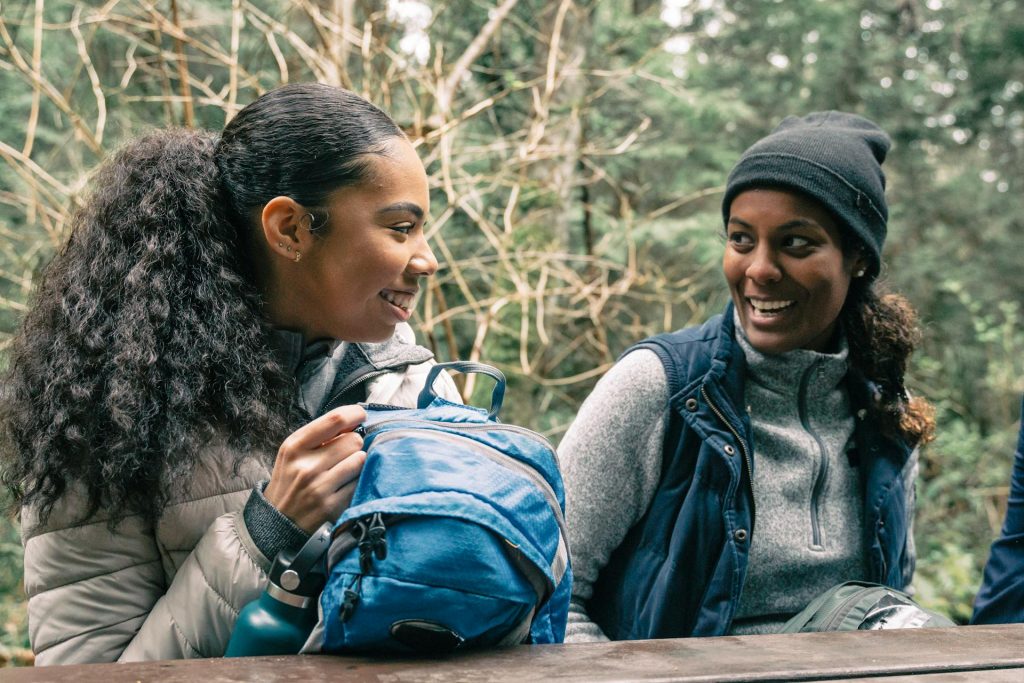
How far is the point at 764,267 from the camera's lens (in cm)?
220

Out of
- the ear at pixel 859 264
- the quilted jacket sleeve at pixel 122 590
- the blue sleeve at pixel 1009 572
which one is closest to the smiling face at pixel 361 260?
the quilted jacket sleeve at pixel 122 590

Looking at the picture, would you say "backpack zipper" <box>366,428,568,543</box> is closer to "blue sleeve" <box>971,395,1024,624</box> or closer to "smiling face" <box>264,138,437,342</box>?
"smiling face" <box>264,138,437,342</box>

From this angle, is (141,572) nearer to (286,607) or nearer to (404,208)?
(286,607)

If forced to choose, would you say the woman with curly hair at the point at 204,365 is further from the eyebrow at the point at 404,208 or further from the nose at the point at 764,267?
the nose at the point at 764,267

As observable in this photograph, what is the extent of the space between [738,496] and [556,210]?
269cm

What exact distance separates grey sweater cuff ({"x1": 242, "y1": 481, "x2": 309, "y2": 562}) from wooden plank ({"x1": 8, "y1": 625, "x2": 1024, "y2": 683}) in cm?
21

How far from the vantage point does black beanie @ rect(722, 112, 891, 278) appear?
2182 mm

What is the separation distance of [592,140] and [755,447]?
10.3 ft

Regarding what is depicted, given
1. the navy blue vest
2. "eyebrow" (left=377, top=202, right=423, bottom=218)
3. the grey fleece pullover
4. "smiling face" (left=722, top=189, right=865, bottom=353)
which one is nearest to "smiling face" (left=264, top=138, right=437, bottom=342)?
"eyebrow" (left=377, top=202, right=423, bottom=218)

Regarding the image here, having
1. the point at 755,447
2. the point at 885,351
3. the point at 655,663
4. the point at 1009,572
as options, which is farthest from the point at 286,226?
the point at 1009,572

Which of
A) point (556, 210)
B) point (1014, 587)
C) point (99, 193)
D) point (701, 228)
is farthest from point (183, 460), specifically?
point (701, 228)

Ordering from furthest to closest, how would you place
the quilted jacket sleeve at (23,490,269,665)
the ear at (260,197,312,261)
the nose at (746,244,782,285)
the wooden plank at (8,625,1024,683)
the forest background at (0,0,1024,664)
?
1. the forest background at (0,0,1024,664)
2. the nose at (746,244,782,285)
3. the ear at (260,197,312,261)
4. the quilted jacket sleeve at (23,490,269,665)
5. the wooden plank at (8,625,1024,683)

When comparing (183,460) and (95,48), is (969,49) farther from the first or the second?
(183,460)

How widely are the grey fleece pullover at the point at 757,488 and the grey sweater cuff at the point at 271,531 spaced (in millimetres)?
916
